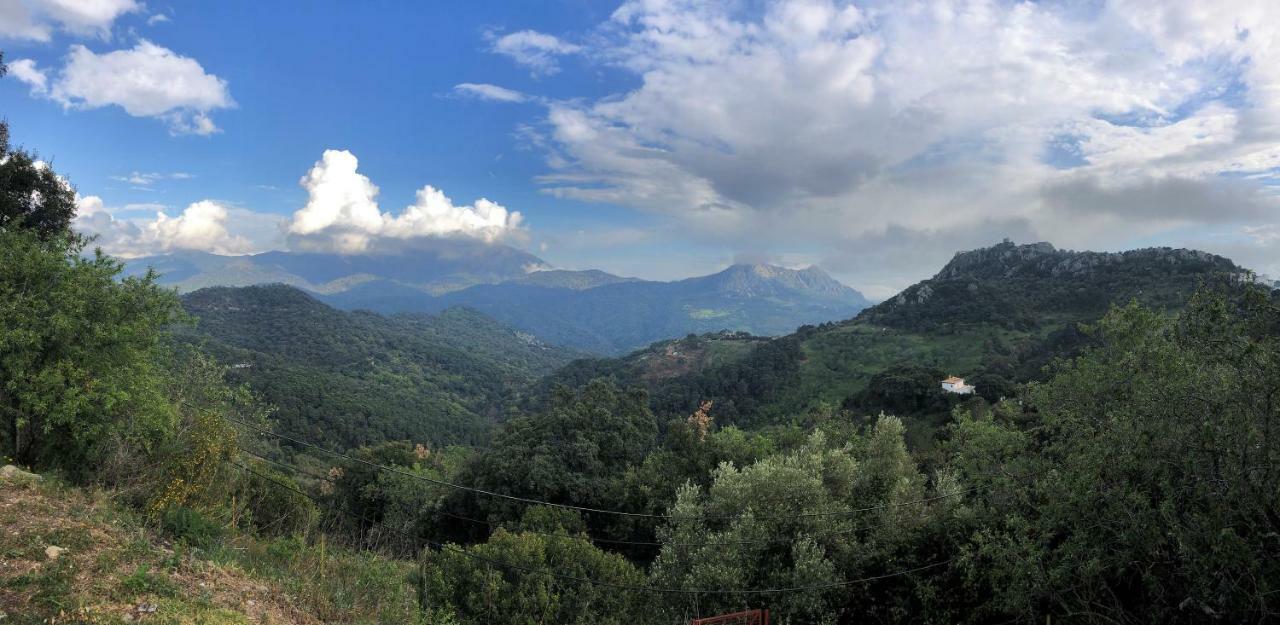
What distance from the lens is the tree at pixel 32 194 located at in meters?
23.7

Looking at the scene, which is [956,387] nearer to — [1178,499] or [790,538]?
[790,538]

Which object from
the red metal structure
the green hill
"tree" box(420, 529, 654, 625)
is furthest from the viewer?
the green hill

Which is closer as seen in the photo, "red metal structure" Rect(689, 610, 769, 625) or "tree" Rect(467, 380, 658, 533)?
"red metal structure" Rect(689, 610, 769, 625)

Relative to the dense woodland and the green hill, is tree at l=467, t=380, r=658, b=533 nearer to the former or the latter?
the dense woodland

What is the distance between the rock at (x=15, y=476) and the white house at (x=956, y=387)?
8299 cm

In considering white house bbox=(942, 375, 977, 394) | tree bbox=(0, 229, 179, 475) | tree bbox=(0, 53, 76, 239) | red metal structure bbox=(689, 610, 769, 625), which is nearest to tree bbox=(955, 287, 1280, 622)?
red metal structure bbox=(689, 610, 769, 625)

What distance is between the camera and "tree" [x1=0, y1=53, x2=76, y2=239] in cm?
2373

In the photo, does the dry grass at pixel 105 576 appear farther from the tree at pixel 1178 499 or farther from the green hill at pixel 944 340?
the green hill at pixel 944 340

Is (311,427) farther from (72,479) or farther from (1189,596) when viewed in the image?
(1189,596)

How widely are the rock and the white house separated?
82988mm

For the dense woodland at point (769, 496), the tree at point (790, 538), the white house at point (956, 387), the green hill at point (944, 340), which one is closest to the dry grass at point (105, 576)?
the dense woodland at point (769, 496)

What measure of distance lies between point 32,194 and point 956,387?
3526 inches

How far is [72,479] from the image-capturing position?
13.3 meters

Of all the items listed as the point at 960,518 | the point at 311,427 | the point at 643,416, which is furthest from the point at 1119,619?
the point at 311,427
